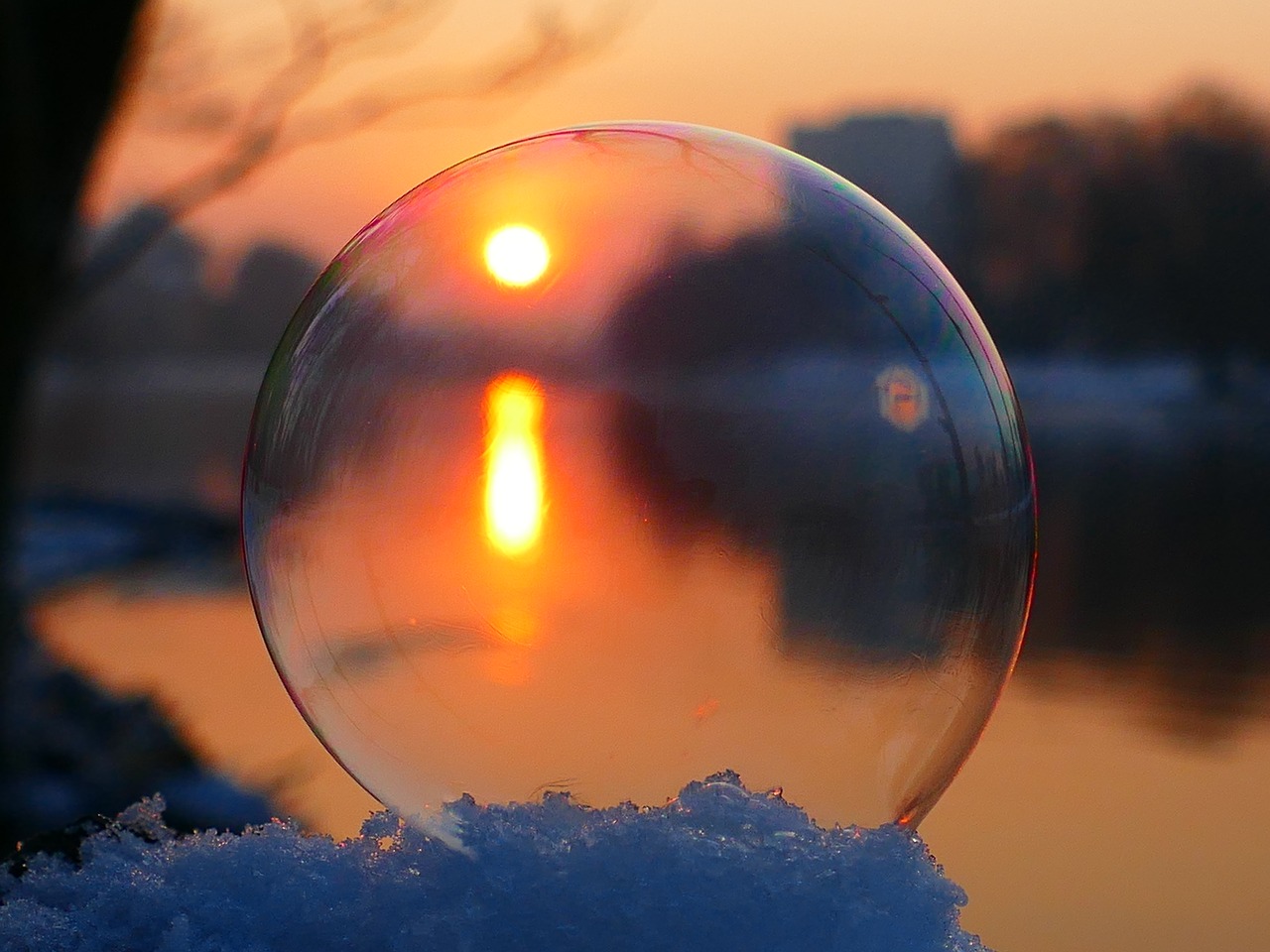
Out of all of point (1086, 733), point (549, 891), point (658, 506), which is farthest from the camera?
point (1086, 733)

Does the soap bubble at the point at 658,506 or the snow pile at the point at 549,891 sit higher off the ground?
the soap bubble at the point at 658,506

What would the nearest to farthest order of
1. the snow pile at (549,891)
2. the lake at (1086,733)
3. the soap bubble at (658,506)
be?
1. the snow pile at (549,891)
2. the soap bubble at (658,506)
3. the lake at (1086,733)

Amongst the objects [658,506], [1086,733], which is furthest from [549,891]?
[1086,733]

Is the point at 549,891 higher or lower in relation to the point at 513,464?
lower

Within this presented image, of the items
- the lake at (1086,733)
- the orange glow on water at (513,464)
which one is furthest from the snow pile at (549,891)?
the lake at (1086,733)

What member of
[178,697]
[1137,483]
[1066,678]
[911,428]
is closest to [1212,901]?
[1066,678]

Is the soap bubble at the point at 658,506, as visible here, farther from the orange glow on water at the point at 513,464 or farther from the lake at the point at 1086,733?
the lake at the point at 1086,733

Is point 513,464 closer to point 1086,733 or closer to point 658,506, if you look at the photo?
point 658,506

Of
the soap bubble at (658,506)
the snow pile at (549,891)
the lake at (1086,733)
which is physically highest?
the lake at (1086,733)
